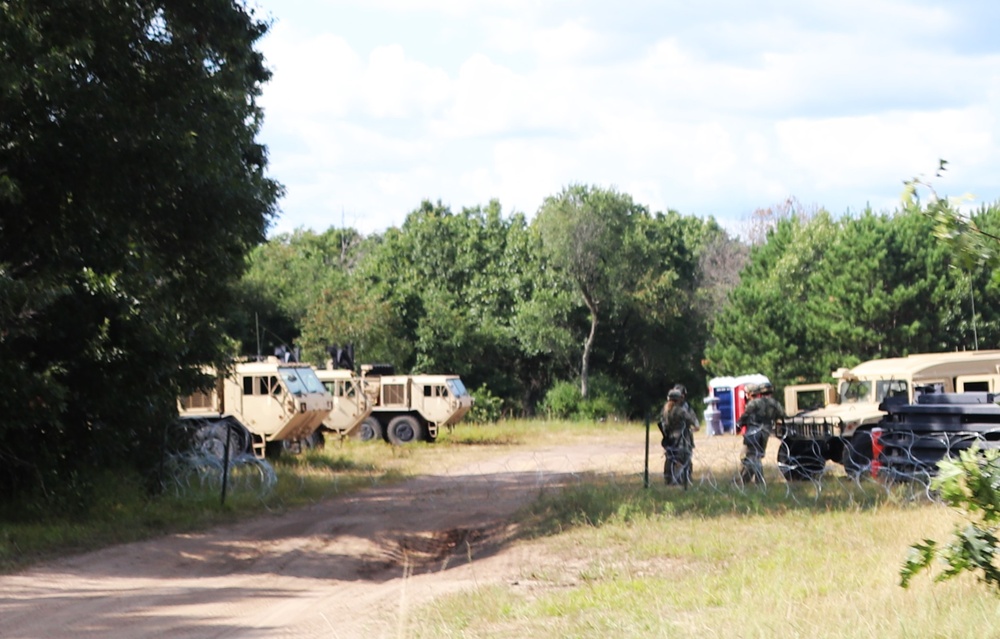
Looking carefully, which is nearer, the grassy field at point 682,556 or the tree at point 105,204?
the grassy field at point 682,556

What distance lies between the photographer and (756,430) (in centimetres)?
1781

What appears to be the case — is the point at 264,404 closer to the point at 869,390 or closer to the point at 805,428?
the point at 805,428

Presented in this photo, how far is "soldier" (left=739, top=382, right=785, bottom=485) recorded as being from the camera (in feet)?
58.6

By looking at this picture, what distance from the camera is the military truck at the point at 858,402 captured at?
764 inches

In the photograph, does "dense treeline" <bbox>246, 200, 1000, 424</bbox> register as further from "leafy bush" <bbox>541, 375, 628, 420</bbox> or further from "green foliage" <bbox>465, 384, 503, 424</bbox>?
"green foliage" <bbox>465, 384, 503, 424</bbox>

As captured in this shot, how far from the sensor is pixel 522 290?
52.6m

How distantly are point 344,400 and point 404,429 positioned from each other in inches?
97.6

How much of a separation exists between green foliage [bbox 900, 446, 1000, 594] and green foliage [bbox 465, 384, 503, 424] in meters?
38.0

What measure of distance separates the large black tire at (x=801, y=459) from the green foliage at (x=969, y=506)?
39.8 feet

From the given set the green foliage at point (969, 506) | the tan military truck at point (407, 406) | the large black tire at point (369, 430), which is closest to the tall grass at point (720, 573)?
the green foliage at point (969, 506)

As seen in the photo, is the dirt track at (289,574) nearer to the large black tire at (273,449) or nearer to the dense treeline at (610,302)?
the large black tire at (273,449)

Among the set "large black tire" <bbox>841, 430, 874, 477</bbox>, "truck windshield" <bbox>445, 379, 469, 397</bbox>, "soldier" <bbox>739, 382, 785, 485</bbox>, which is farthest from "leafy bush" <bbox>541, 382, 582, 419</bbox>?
"soldier" <bbox>739, 382, 785, 485</bbox>

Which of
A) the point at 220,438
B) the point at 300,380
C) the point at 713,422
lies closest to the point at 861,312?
the point at 713,422

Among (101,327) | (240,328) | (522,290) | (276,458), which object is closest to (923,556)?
(101,327)
